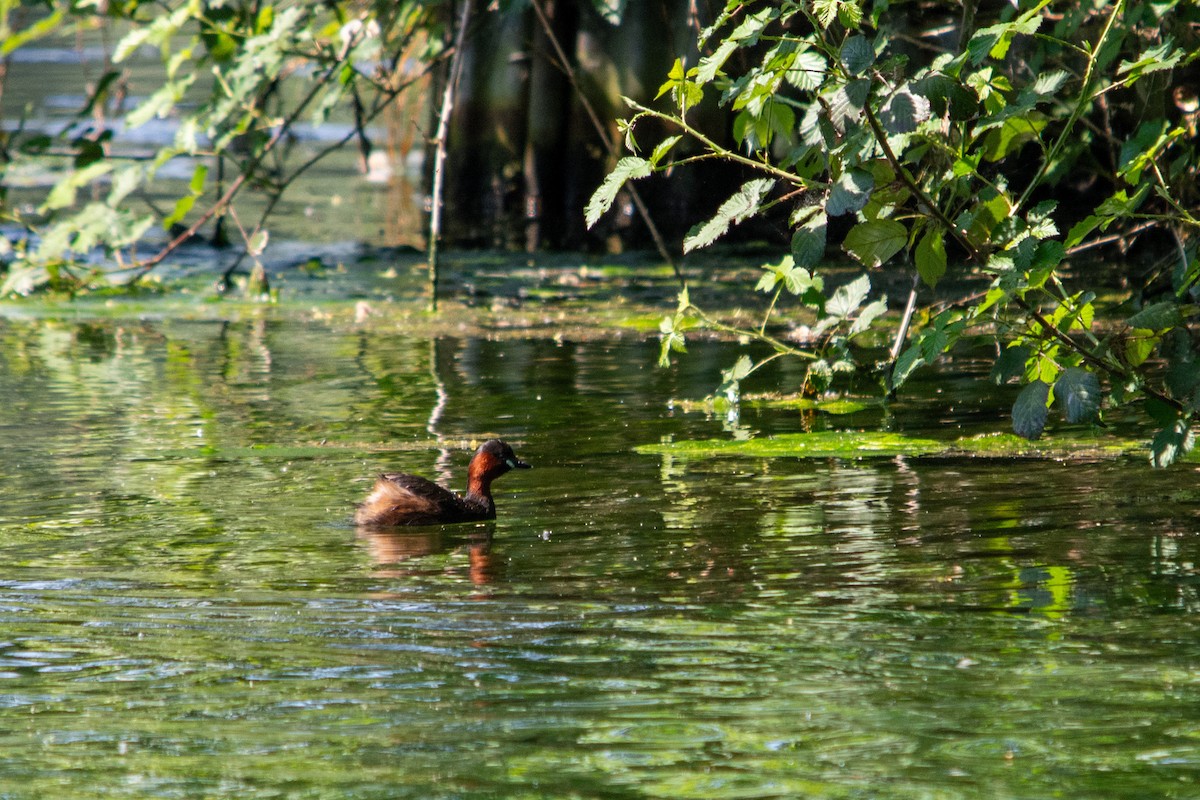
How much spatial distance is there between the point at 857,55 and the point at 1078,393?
121cm

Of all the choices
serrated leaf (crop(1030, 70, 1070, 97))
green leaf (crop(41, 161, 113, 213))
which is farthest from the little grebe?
green leaf (crop(41, 161, 113, 213))

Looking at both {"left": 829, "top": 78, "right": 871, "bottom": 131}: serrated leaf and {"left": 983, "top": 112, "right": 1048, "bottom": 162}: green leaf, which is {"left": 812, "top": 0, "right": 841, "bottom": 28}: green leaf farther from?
{"left": 983, "top": 112, "right": 1048, "bottom": 162}: green leaf

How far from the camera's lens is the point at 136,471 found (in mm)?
7250

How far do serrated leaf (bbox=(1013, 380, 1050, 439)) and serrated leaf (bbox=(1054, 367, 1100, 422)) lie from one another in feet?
0.36

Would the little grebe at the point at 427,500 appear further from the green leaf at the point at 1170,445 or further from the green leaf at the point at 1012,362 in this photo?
the green leaf at the point at 1170,445

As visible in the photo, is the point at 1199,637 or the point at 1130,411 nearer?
the point at 1199,637

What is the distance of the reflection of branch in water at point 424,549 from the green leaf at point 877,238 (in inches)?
58.1

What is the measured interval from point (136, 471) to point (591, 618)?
9.69 feet

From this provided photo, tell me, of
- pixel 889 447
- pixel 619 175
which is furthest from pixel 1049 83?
pixel 889 447

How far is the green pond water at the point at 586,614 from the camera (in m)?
3.79

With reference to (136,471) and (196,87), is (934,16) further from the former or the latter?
(196,87)

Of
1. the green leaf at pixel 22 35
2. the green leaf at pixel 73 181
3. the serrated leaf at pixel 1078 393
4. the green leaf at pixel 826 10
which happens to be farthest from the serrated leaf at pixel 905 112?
the green leaf at pixel 22 35

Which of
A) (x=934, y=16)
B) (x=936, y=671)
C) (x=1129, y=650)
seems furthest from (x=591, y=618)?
(x=934, y=16)

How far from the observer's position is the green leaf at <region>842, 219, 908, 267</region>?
5.44m
